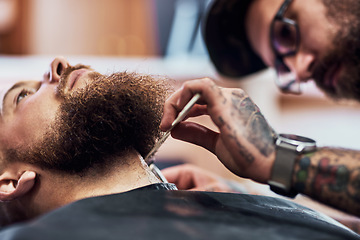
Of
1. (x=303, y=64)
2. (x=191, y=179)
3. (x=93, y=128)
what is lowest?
(x=191, y=179)

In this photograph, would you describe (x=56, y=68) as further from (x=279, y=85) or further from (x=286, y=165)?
(x=279, y=85)

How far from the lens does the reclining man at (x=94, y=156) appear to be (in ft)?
3.41

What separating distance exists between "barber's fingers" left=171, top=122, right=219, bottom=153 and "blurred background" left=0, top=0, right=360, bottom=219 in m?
1.97

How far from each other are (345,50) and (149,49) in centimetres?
259

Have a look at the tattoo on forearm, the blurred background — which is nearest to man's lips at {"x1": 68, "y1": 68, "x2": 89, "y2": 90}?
the tattoo on forearm

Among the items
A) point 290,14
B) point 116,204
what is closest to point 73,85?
point 116,204

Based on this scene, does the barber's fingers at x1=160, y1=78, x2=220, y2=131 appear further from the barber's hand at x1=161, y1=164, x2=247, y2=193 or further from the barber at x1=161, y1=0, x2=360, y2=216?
the barber's hand at x1=161, y1=164, x2=247, y2=193

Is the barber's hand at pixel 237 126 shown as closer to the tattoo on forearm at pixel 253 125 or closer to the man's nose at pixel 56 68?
the tattoo on forearm at pixel 253 125

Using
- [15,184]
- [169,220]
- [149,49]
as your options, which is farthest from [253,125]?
[149,49]

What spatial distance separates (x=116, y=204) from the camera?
962 millimetres

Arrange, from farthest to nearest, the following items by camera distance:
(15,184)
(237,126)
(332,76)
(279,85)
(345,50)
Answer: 1. (279,85)
2. (332,76)
3. (345,50)
4. (15,184)
5. (237,126)

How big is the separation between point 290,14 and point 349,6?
0.27m

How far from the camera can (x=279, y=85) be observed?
6.40ft

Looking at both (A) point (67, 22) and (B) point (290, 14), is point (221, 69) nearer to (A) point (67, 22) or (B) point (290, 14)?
(B) point (290, 14)
